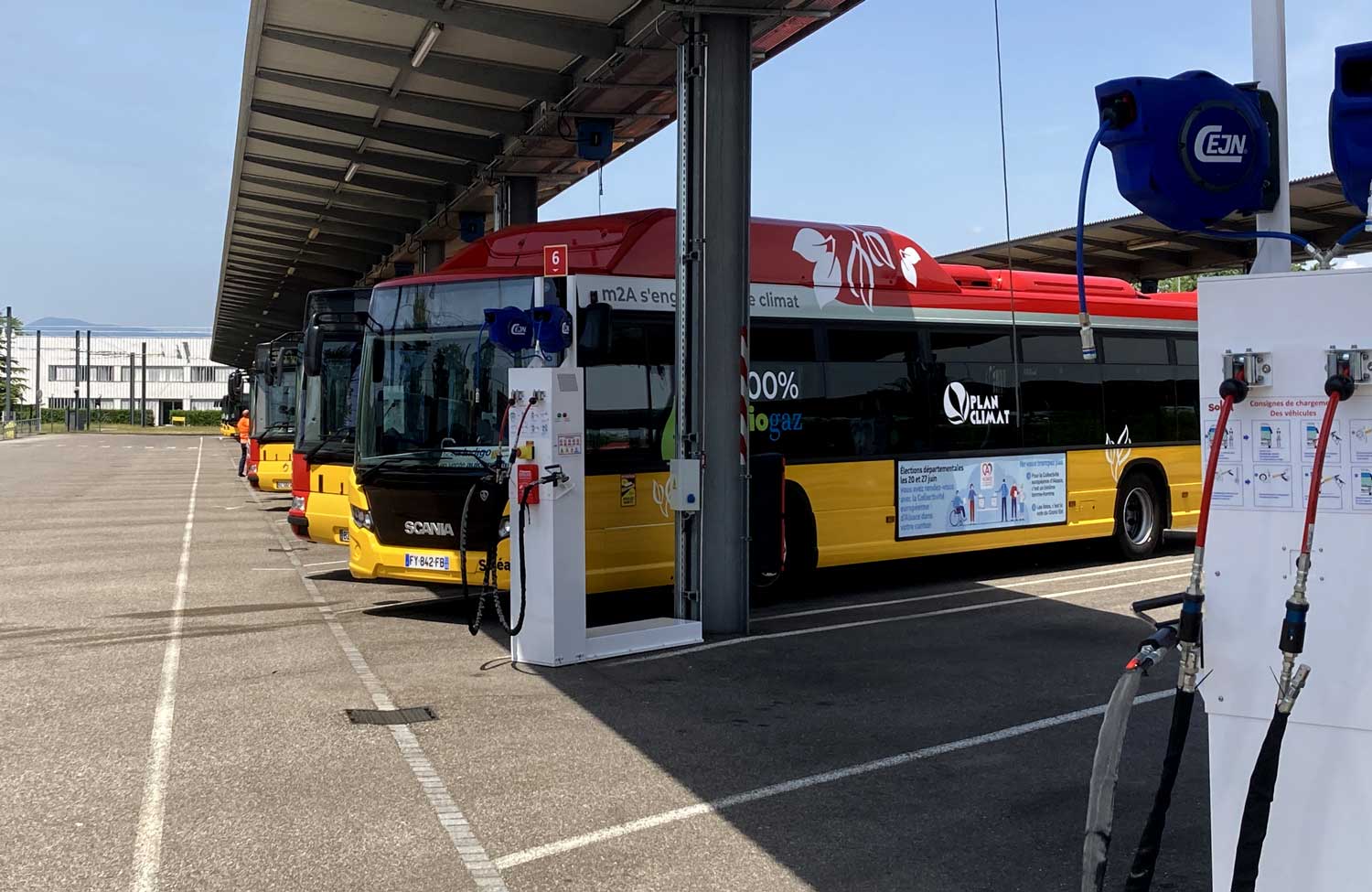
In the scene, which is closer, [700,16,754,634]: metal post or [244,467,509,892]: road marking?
[244,467,509,892]: road marking

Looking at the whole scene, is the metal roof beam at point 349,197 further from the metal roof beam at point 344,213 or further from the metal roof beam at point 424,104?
the metal roof beam at point 424,104

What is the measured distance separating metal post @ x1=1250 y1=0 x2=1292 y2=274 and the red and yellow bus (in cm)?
587

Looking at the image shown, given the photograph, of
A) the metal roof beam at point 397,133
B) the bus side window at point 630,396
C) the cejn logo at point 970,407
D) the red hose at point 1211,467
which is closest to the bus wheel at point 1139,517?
the cejn logo at point 970,407

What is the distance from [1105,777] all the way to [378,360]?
29.0 feet

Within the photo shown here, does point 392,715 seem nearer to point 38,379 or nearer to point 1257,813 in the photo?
point 1257,813

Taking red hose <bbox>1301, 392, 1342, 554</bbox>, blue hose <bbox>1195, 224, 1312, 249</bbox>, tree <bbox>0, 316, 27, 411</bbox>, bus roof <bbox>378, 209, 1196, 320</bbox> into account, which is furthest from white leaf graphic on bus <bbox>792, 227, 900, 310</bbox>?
tree <bbox>0, 316, 27, 411</bbox>

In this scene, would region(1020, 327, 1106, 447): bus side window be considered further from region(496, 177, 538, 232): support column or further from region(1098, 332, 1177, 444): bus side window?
region(496, 177, 538, 232): support column

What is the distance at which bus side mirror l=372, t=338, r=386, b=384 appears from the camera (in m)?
11.3

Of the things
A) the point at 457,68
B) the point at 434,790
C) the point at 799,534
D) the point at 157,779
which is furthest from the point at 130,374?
the point at 434,790

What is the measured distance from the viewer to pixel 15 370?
409ft

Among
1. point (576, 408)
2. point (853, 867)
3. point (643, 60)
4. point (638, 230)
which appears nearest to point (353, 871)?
point (853, 867)

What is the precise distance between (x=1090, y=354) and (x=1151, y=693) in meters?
4.40

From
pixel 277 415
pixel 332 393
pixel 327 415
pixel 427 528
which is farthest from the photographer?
pixel 277 415

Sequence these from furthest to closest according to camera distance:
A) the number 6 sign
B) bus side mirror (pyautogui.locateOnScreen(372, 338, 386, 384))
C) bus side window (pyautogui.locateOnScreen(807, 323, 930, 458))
Result: bus side window (pyautogui.locateOnScreen(807, 323, 930, 458)), bus side mirror (pyautogui.locateOnScreen(372, 338, 386, 384)), the number 6 sign
